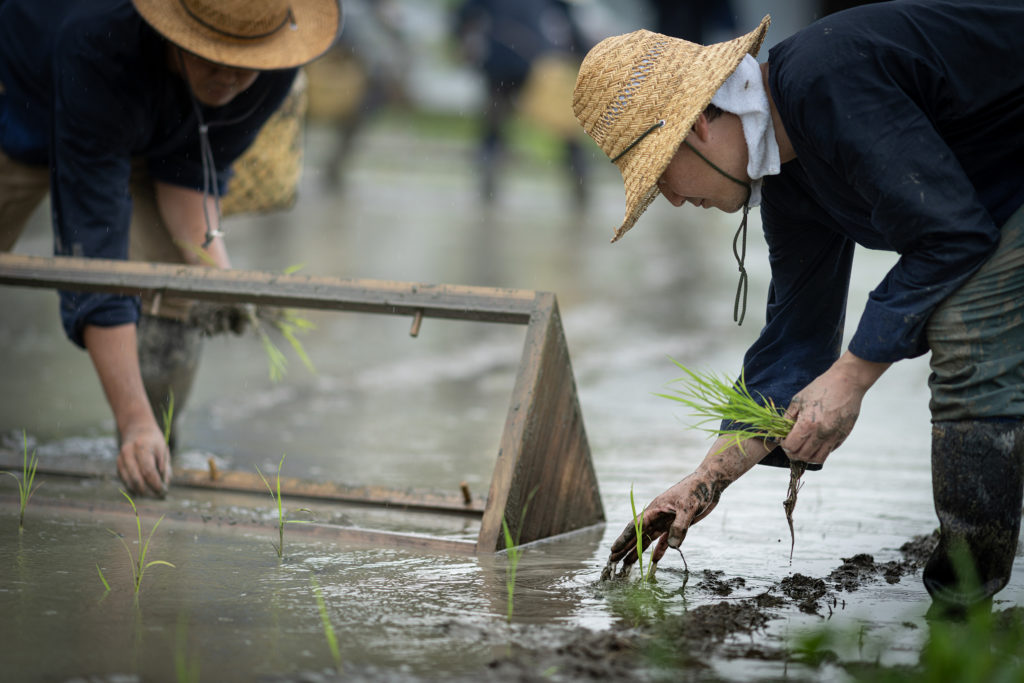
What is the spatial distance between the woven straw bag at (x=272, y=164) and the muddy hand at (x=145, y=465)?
1.21 meters

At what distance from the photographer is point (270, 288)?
313cm

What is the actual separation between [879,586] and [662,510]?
19.0 inches

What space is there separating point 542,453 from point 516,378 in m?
0.19

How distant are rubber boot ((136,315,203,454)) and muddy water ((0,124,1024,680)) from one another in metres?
0.22

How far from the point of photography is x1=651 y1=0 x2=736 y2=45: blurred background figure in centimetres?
1220

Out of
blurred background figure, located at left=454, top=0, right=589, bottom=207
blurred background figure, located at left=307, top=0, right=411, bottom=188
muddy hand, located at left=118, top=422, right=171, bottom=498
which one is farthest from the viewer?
blurred background figure, located at left=307, top=0, right=411, bottom=188

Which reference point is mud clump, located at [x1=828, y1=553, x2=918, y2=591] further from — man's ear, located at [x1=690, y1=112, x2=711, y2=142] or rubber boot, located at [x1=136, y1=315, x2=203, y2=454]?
rubber boot, located at [x1=136, y1=315, x2=203, y2=454]

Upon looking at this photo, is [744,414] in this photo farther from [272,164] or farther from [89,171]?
[272,164]

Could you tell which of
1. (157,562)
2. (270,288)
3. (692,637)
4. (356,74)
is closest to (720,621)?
(692,637)

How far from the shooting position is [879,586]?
2596 millimetres

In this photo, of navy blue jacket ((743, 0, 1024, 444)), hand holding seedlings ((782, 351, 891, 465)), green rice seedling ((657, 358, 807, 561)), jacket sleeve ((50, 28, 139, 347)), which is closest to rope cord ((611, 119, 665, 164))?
navy blue jacket ((743, 0, 1024, 444))

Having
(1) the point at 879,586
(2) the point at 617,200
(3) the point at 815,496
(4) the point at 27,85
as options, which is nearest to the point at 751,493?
(3) the point at 815,496

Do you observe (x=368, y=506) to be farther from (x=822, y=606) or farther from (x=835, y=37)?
(x=835, y=37)

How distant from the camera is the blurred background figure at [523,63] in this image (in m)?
11.5
